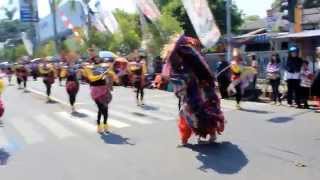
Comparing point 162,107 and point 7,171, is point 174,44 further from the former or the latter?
point 162,107

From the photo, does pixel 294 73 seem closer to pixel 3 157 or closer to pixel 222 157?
pixel 222 157

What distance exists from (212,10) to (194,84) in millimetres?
37079

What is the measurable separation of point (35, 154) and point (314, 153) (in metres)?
4.92

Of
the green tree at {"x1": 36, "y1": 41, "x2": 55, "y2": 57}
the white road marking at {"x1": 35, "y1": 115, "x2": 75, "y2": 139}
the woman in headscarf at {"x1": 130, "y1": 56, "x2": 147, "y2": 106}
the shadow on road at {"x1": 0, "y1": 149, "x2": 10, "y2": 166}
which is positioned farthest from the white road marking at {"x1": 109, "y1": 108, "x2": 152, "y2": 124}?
the green tree at {"x1": 36, "y1": 41, "x2": 55, "y2": 57}

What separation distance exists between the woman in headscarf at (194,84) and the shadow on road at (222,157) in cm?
30

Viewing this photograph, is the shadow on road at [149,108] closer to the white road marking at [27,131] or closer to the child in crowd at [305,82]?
the white road marking at [27,131]

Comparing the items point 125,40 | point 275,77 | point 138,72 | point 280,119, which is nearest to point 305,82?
point 275,77

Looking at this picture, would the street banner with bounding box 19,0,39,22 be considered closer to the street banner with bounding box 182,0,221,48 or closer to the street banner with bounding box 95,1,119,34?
the street banner with bounding box 95,1,119,34

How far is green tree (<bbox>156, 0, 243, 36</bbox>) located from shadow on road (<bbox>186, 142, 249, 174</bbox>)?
3342 cm

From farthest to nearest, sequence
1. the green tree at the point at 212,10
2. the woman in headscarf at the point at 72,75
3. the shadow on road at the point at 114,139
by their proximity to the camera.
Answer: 1. the green tree at the point at 212,10
2. the woman in headscarf at the point at 72,75
3. the shadow on road at the point at 114,139

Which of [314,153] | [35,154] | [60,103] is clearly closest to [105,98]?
[35,154]

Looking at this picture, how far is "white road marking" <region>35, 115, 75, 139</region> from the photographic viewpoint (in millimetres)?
12624

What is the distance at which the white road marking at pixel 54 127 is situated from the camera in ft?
41.4

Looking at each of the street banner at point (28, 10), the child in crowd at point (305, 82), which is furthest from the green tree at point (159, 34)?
the street banner at point (28, 10)
